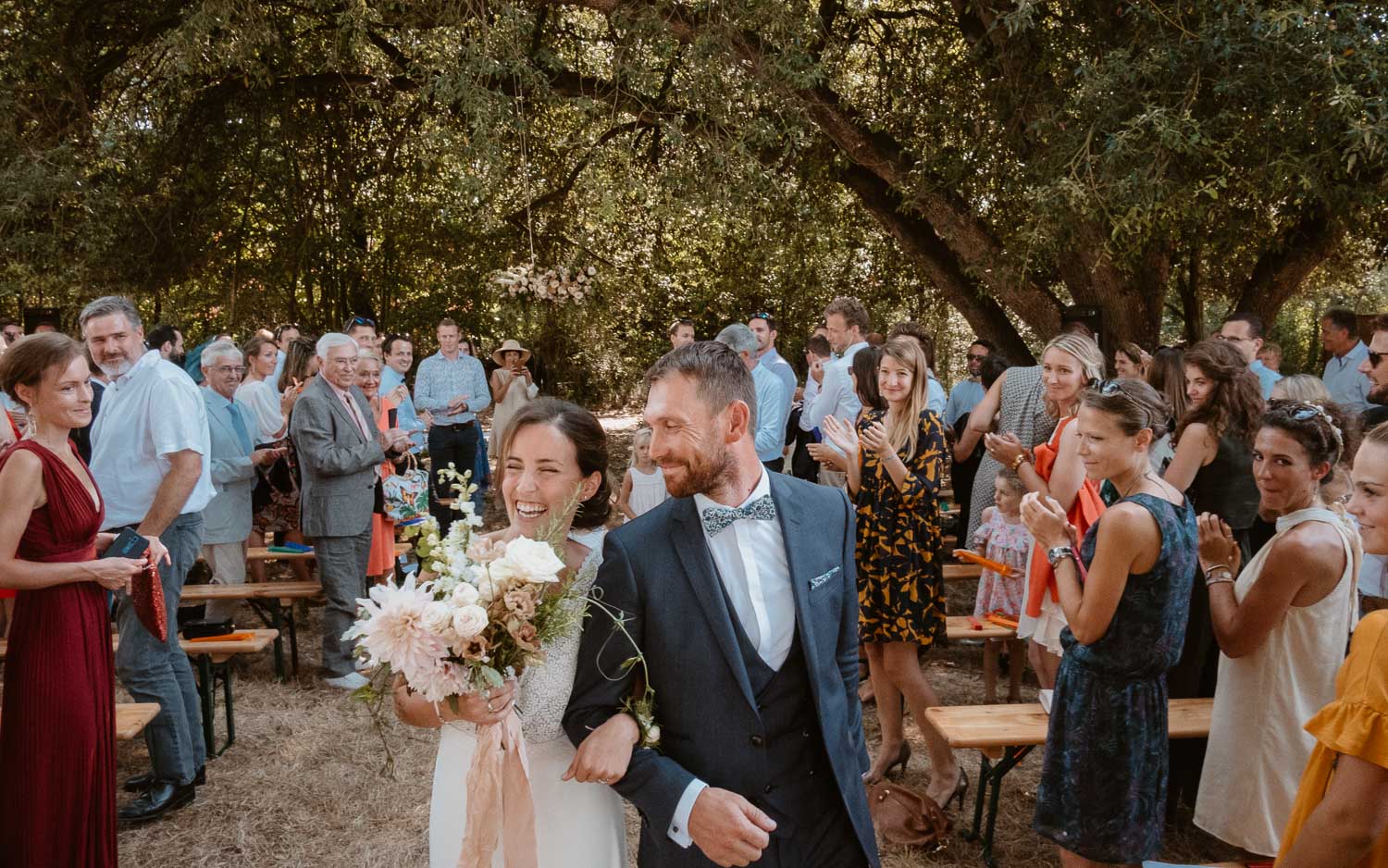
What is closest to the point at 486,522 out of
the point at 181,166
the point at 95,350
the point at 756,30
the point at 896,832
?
the point at 181,166

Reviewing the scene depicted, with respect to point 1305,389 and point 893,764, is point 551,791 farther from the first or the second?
point 1305,389

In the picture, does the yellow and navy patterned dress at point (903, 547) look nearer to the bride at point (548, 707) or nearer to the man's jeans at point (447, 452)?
the bride at point (548, 707)

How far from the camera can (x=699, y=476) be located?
2.05 m

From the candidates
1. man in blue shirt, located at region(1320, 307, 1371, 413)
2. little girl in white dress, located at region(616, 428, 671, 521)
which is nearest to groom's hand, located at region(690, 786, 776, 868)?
little girl in white dress, located at region(616, 428, 671, 521)

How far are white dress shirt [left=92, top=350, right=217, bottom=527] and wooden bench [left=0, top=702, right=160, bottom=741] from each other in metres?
0.80

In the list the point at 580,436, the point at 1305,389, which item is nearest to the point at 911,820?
the point at 580,436

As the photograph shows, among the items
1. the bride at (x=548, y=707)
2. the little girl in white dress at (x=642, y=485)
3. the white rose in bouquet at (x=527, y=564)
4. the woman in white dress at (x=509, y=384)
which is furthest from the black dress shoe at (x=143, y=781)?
the woman in white dress at (x=509, y=384)

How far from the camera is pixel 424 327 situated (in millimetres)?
13914

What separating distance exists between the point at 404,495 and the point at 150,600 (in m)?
2.58

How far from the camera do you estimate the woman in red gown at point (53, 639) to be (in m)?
3.24

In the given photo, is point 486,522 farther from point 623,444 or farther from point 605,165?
point 623,444

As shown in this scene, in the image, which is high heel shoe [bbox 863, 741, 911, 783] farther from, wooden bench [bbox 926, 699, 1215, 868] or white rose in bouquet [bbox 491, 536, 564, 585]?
white rose in bouquet [bbox 491, 536, 564, 585]

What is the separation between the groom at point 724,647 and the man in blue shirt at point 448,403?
7.54 metres

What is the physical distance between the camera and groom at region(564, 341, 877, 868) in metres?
1.98
